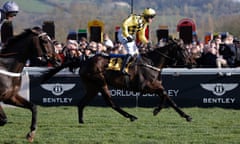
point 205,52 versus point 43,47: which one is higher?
point 43,47

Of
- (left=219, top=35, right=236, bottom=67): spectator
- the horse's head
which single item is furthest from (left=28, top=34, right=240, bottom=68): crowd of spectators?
the horse's head

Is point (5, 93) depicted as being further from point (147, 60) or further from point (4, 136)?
point (147, 60)

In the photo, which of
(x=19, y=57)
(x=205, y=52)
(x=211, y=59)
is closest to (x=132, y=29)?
(x=211, y=59)

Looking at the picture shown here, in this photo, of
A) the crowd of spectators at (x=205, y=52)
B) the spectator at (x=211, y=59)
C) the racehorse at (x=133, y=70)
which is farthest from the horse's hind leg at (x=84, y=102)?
the spectator at (x=211, y=59)

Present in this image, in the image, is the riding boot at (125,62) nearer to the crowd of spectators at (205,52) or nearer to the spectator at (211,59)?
the crowd of spectators at (205,52)

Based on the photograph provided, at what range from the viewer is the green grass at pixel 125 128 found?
31.1ft

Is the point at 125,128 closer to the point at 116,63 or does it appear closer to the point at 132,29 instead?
the point at 116,63

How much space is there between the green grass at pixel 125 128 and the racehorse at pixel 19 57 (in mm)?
522

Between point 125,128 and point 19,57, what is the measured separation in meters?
Result: 2.34

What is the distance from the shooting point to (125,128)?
10797mm

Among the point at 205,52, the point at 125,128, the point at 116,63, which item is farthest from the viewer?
the point at 205,52

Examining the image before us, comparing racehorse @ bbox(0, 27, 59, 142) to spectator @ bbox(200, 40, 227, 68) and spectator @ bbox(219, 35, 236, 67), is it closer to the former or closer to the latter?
spectator @ bbox(200, 40, 227, 68)

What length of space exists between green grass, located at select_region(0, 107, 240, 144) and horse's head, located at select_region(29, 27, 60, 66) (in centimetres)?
117

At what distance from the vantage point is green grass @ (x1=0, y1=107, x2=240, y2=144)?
9.48 metres
